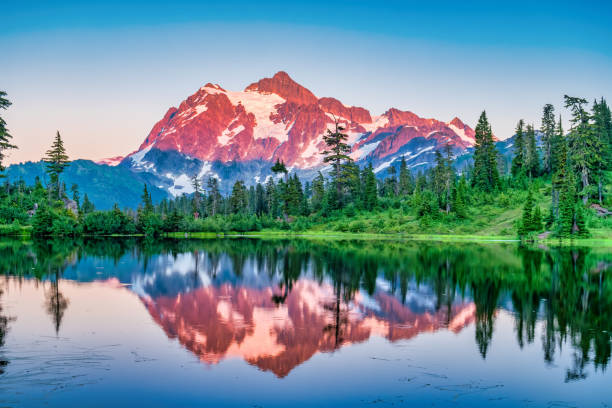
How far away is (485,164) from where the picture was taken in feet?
335

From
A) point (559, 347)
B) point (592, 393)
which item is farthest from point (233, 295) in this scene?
point (592, 393)

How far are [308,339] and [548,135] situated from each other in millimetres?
103835

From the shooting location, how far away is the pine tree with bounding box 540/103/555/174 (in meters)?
104

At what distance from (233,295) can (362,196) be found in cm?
8802

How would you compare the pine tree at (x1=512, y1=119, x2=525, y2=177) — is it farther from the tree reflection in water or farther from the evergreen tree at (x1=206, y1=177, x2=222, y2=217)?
the evergreen tree at (x1=206, y1=177, x2=222, y2=217)

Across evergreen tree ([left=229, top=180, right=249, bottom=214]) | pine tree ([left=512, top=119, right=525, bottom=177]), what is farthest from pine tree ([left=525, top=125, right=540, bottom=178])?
evergreen tree ([left=229, top=180, right=249, bottom=214])

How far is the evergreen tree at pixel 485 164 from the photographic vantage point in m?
101

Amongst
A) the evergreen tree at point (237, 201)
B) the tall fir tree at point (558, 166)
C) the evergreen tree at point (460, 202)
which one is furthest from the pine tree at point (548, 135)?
the evergreen tree at point (237, 201)

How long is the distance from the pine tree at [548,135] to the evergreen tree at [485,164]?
438 inches

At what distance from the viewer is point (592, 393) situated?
12.7 metres

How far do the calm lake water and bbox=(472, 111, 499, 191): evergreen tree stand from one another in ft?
225

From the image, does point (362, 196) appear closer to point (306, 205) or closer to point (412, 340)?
point (306, 205)

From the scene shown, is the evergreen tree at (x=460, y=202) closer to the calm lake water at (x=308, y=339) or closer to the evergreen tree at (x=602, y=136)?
the evergreen tree at (x=602, y=136)

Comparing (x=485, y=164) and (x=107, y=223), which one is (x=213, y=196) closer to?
(x=107, y=223)
